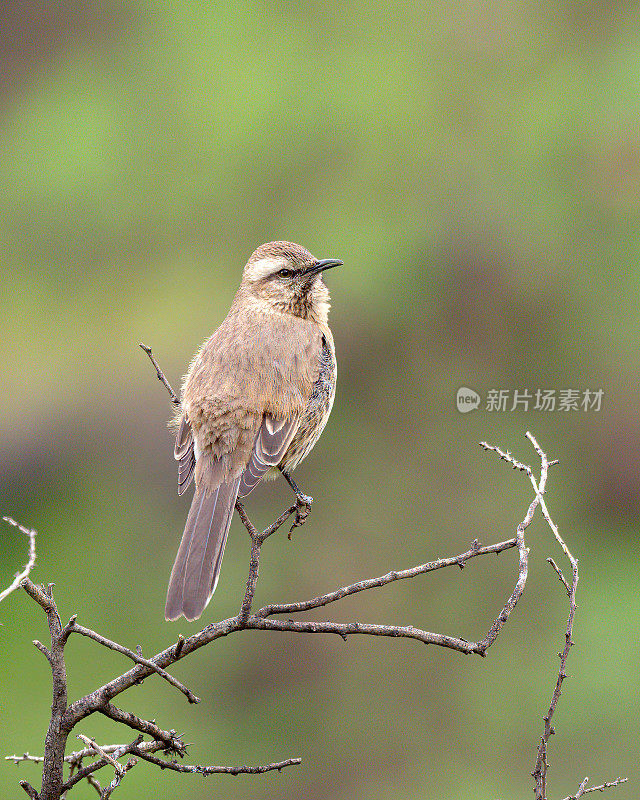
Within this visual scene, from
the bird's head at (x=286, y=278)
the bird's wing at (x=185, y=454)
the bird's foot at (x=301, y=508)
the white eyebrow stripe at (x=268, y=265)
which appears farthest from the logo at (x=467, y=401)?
the bird's foot at (x=301, y=508)

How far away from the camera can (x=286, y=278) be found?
4.63 m

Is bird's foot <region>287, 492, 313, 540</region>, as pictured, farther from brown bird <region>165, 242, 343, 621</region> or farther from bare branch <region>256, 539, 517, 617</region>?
bare branch <region>256, 539, 517, 617</region>

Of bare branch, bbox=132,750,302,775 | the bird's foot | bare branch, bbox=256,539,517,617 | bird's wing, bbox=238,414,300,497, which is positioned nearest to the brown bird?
bird's wing, bbox=238,414,300,497

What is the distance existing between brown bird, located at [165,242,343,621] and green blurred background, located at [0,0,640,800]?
416cm

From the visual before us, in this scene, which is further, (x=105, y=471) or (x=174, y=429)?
(x=105, y=471)

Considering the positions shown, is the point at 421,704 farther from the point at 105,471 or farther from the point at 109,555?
the point at 105,471

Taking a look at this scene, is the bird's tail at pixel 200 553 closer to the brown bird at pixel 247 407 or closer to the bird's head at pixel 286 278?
the brown bird at pixel 247 407

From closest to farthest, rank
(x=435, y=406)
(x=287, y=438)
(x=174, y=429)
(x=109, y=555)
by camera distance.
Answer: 1. (x=287, y=438)
2. (x=174, y=429)
3. (x=109, y=555)
4. (x=435, y=406)

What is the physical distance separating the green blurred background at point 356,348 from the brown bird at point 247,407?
416 centimetres

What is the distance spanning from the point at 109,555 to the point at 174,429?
4710mm

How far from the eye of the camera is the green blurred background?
7.99 m

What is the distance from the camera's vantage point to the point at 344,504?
358 inches

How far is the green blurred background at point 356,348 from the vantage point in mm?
7988

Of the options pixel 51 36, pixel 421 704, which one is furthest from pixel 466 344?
pixel 51 36
